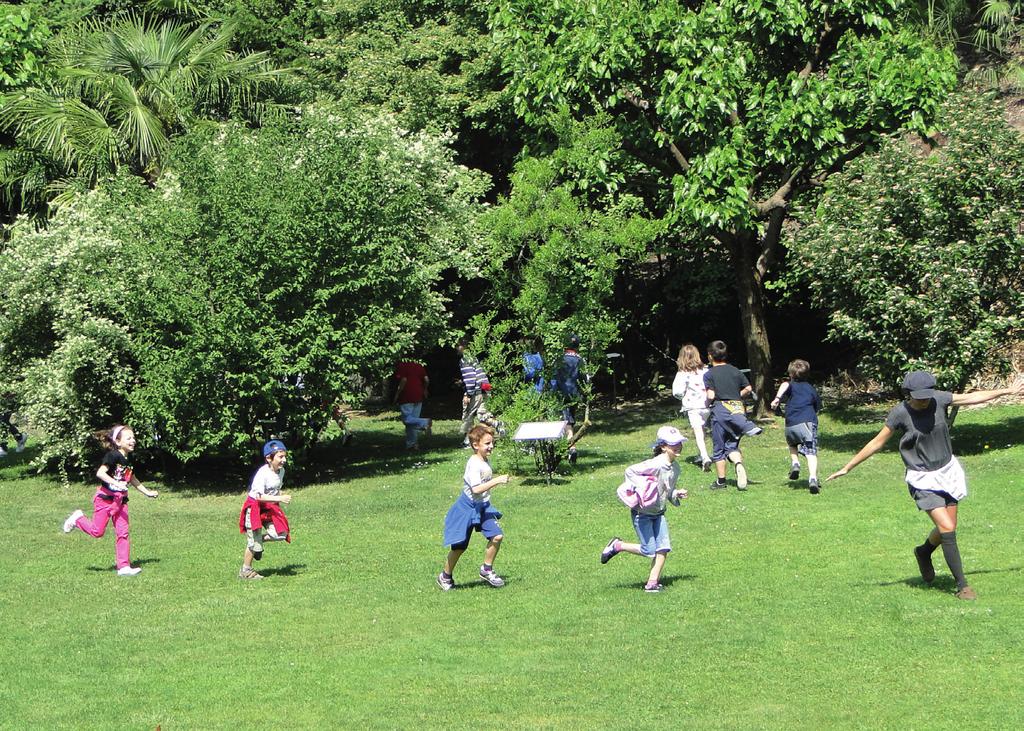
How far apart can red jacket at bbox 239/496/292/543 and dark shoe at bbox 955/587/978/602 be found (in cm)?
635

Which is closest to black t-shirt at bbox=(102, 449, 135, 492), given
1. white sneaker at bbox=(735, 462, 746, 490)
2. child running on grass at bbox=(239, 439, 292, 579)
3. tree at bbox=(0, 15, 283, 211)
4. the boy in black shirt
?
child running on grass at bbox=(239, 439, 292, 579)

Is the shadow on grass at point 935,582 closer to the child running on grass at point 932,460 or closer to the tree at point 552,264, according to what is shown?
the child running on grass at point 932,460

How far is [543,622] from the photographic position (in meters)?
10.7

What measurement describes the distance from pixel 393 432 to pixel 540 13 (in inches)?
359

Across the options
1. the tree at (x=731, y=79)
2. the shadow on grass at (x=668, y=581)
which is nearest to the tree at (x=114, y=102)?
the tree at (x=731, y=79)

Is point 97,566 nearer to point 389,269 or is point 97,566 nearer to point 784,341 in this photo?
point 389,269

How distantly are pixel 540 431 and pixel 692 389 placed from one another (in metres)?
2.35

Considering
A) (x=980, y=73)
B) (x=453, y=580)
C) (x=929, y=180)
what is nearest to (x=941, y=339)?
(x=929, y=180)

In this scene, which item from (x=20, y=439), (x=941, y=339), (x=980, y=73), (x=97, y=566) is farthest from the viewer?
(x=980, y=73)

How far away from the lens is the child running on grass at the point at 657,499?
11281 millimetres

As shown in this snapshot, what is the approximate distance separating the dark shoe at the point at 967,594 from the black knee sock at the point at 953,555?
4 centimetres

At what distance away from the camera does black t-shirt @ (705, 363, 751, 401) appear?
1705cm

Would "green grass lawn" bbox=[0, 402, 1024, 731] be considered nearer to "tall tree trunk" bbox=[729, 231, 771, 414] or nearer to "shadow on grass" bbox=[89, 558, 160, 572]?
"shadow on grass" bbox=[89, 558, 160, 572]

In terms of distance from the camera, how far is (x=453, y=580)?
1248 cm
